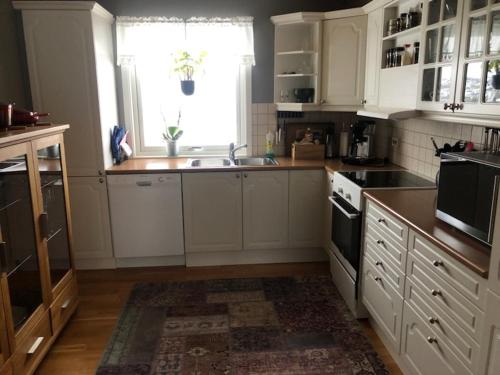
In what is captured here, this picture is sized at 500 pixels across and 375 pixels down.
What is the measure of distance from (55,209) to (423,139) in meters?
2.57

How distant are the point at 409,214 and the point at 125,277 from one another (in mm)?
2367

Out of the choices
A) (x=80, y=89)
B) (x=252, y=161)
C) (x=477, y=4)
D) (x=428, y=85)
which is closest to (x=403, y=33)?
(x=428, y=85)

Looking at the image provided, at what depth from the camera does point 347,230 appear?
2791mm

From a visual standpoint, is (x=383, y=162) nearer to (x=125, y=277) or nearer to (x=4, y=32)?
(x=125, y=277)

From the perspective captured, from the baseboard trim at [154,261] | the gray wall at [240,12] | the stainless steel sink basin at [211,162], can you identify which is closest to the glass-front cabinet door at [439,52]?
the gray wall at [240,12]

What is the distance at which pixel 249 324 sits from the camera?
2.69m

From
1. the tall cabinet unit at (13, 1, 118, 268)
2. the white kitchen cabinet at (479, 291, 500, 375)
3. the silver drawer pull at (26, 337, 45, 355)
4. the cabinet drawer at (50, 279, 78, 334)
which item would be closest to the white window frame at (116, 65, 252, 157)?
the tall cabinet unit at (13, 1, 118, 268)

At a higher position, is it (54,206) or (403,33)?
(403,33)

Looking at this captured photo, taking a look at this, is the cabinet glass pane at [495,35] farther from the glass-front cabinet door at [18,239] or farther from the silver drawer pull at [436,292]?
the glass-front cabinet door at [18,239]

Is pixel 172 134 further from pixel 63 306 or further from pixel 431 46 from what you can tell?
pixel 431 46

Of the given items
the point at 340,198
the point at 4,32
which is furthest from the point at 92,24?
the point at 340,198

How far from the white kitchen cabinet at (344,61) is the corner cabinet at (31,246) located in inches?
85.5

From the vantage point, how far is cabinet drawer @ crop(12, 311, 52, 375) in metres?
1.98

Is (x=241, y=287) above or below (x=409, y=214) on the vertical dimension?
below
